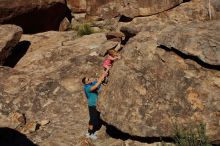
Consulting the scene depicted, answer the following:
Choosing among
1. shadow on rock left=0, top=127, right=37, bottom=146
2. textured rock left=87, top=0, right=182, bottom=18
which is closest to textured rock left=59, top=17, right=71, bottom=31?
textured rock left=87, top=0, right=182, bottom=18

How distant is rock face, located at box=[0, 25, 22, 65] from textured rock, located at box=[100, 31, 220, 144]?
18.0ft

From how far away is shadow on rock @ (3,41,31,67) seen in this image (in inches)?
572

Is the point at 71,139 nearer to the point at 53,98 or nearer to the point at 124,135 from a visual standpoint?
the point at 124,135

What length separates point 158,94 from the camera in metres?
9.02

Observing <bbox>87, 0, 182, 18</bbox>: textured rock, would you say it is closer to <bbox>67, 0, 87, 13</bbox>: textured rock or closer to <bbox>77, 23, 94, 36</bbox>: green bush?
<bbox>67, 0, 87, 13</bbox>: textured rock

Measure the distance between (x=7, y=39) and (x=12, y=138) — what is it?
4990mm

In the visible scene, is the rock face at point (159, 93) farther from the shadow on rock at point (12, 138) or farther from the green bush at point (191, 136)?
the shadow on rock at point (12, 138)

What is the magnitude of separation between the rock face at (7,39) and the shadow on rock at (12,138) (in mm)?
4018

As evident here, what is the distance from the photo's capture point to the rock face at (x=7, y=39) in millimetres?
14012

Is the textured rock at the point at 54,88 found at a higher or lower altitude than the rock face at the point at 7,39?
lower

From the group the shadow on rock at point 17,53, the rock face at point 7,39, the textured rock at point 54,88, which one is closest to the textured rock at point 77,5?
the shadow on rock at point 17,53

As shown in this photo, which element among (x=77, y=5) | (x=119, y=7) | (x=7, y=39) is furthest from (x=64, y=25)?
(x=7, y=39)

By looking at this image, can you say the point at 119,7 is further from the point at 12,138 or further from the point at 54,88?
the point at 12,138

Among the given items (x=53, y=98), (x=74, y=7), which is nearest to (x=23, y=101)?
(x=53, y=98)
